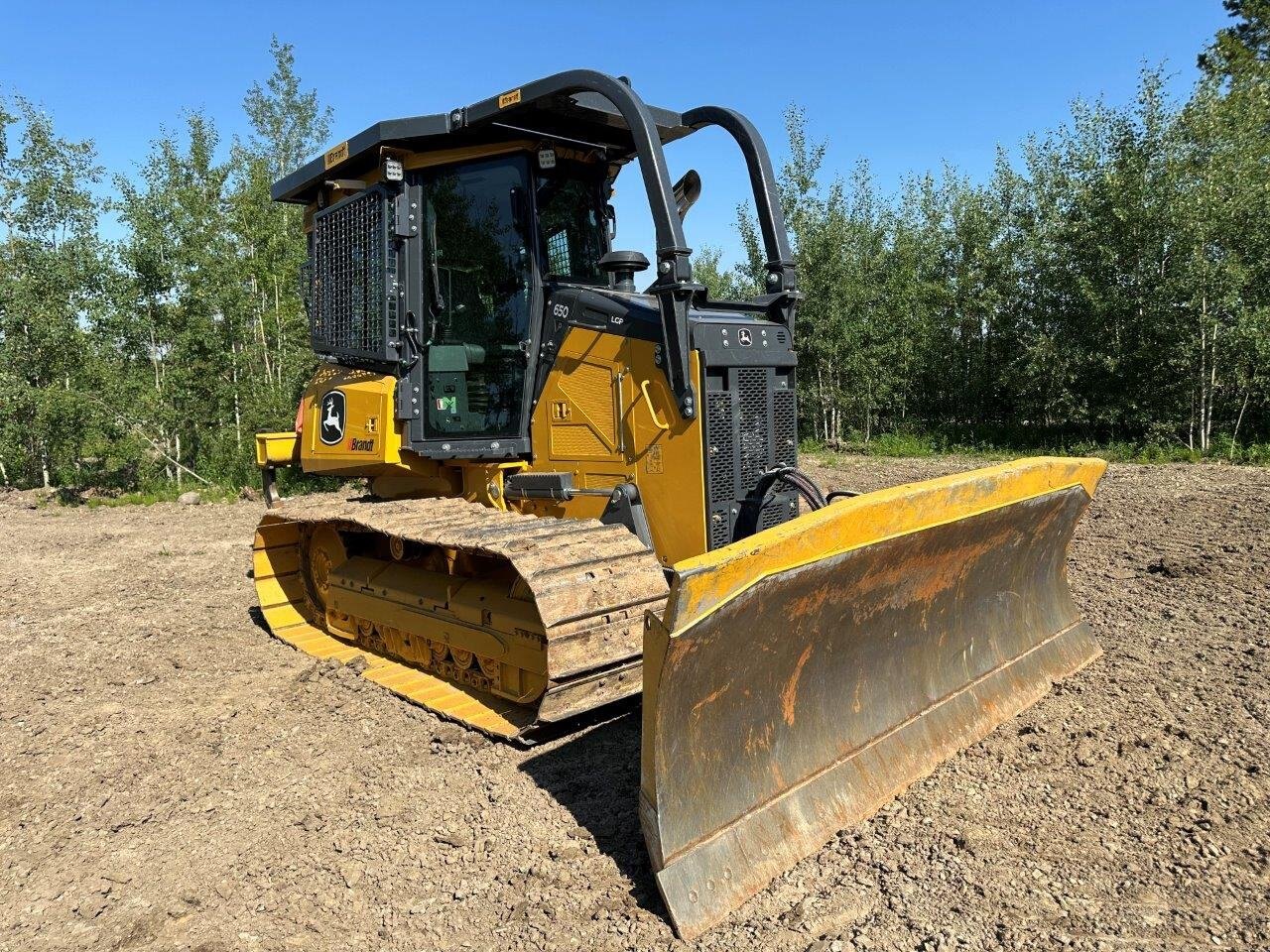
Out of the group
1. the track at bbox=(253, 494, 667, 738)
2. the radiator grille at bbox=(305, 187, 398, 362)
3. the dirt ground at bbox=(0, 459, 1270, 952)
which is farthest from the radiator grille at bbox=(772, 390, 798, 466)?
the radiator grille at bbox=(305, 187, 398, 362)

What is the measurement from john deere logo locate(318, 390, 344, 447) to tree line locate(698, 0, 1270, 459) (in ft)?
46.8

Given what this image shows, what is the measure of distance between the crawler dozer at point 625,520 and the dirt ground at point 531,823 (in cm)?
24

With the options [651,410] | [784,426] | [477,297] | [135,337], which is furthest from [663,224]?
[135,337]

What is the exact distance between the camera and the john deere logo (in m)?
5.96

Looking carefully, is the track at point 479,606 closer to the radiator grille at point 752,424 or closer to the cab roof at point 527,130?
the radiator grille at point 752,424

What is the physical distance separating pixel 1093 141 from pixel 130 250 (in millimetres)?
17537

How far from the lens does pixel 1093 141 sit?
16.8 meters

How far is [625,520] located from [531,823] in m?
1.71

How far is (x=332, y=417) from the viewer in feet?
19.8

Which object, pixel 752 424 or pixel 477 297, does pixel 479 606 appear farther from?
pixel 477 297

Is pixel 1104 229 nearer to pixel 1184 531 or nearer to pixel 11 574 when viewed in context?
pixel 1184 531

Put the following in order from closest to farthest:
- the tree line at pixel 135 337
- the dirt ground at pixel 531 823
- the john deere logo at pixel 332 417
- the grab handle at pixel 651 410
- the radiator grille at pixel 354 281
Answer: the dirt ground at pixel 531 823 < the grab handle at pixel 651 410 < the radiator grille at pixel 354 281 < the john deere logo at pixel 332 417 < the tree line at pixel 135 337

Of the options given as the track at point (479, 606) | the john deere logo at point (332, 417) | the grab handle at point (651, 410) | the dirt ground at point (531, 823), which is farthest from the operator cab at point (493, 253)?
the dirt ground at point (531, 823)

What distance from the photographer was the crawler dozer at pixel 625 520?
3.07 meters
